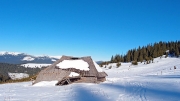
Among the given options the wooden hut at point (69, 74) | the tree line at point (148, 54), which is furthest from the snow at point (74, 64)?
the tree line at point (148, 54)

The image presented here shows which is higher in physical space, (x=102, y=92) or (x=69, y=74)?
(x=69, y=74)

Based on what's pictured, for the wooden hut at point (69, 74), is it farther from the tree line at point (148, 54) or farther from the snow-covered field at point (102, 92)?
the tree line at point (148, 54)

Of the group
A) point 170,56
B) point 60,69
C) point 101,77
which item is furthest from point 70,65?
point 170,56

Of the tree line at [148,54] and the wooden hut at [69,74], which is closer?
the wooden hut at [69,74]

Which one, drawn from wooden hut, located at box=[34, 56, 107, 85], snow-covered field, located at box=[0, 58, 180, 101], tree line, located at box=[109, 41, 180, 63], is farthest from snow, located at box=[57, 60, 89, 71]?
tree line, located at box=[109, 41, 180, 63]

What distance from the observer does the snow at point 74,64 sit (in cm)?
3728

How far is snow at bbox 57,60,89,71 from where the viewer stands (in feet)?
122

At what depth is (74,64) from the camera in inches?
1490

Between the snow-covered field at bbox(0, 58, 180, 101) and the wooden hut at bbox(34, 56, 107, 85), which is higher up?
the wooden hut at bbox(34, 56, 107, 85)

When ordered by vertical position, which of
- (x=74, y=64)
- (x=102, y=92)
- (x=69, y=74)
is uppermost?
(x=74, y=64)

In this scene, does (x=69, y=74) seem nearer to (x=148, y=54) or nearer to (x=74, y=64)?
(x=74, y=64)

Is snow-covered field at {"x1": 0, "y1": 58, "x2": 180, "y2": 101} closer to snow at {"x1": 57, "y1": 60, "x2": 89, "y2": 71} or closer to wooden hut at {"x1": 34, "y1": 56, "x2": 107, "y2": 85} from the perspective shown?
wooden hut at {"x1": 34, "y1": 56, "x2": 107, "y2": 85}

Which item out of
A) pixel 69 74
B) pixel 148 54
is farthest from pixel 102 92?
pixel 148 54

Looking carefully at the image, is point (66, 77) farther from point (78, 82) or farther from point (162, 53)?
point (162, 53)
